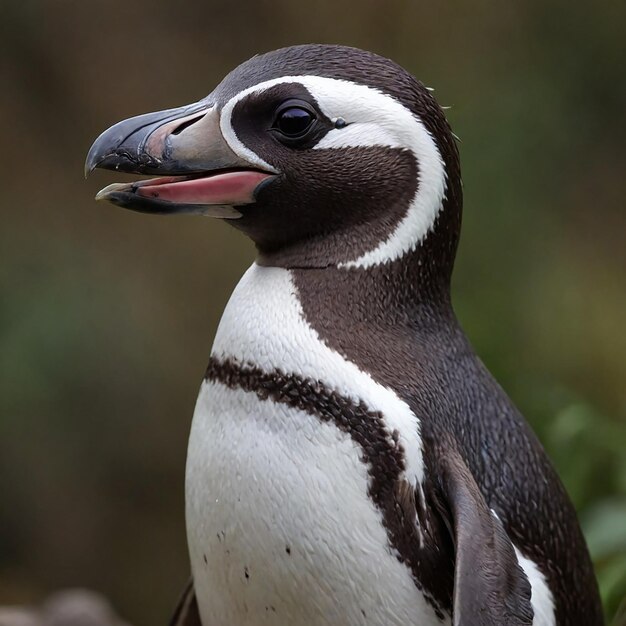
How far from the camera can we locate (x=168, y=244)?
3.24 meters

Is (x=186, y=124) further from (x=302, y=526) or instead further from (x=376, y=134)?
(x=302, y=526)

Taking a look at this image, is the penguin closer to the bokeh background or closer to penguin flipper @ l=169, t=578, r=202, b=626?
penguin flipper @ l=169, t=578, r=202, b=626

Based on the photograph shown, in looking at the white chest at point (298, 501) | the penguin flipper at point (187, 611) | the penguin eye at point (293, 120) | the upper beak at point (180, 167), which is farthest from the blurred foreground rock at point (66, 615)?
the penguin eye at point (293, 120)

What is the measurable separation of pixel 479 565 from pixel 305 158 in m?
0.46

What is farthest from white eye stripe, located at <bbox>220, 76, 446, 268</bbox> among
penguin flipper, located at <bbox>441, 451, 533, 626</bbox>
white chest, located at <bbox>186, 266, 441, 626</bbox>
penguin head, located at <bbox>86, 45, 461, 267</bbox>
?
penguin flipper, located at <bbox>441, 451, 533, 626</bbox>

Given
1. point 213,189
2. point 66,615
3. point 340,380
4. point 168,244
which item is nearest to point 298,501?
point 340,380

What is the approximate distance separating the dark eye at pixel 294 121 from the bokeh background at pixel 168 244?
1598 mm

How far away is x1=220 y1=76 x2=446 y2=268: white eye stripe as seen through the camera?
1182 mm

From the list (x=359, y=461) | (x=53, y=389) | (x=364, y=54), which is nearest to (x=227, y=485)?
(x=359, y=461)

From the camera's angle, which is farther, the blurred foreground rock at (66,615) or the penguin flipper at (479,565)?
the blurred foreground rock at (66,615)

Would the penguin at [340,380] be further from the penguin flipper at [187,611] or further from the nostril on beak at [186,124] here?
the penguin flipper at [187,611]

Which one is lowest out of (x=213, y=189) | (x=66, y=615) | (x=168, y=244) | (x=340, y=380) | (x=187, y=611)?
(x=66, y=615)

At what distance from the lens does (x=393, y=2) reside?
3.24 m

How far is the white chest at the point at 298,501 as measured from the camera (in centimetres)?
112
